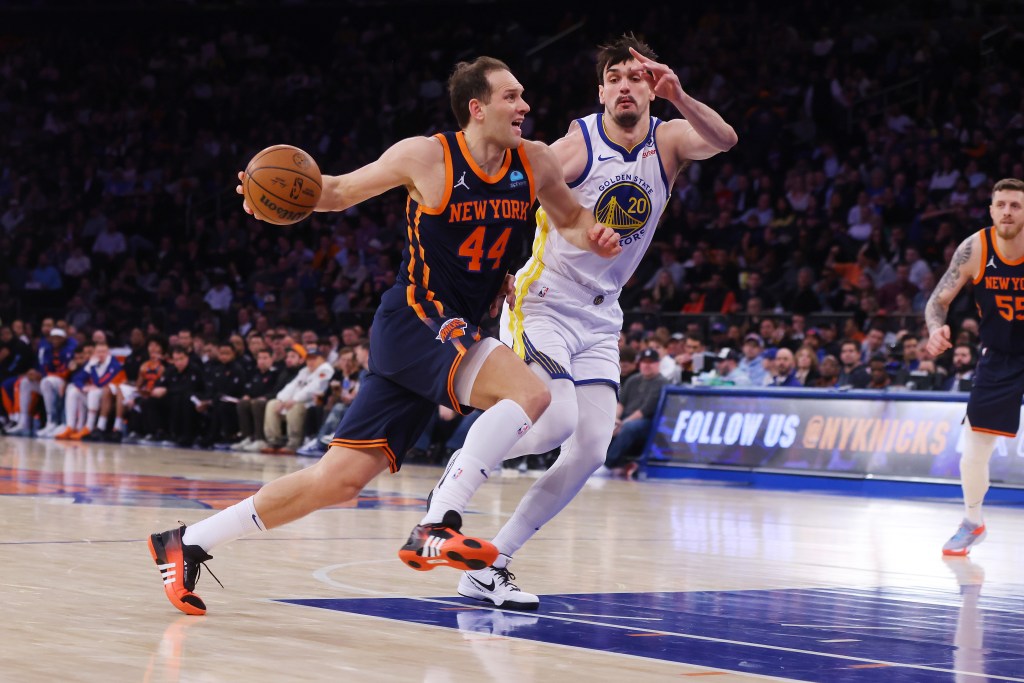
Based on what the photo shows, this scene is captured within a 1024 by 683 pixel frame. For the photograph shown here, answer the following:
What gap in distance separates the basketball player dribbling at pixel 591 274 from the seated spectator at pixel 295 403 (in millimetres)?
12288

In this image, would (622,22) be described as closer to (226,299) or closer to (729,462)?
(226,299)

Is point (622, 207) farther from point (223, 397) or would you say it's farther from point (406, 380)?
point (223, 397)

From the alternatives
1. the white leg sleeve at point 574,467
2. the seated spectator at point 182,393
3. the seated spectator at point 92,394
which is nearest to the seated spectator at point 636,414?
the seated spectator at point 182,393

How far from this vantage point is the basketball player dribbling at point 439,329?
5.27 meters

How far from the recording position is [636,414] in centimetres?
1603

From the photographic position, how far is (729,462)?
609 inches

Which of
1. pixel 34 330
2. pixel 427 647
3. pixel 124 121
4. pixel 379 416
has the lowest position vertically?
pixel 427 647

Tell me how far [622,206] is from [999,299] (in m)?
3.85

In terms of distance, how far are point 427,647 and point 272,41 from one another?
2708cm

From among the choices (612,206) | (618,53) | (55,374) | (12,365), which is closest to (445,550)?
(612,206)

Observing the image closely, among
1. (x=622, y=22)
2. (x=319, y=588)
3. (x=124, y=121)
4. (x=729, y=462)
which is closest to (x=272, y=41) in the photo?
(x=124, y=121)

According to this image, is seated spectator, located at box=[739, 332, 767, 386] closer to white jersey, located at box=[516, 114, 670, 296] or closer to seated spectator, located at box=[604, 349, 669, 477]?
seated spectator, located at box=[604, 349, 669, 477]

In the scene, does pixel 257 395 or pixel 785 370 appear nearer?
pixel 785 370

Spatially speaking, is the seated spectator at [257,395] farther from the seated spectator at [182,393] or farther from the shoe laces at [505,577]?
the shoe laces at [505,577]
